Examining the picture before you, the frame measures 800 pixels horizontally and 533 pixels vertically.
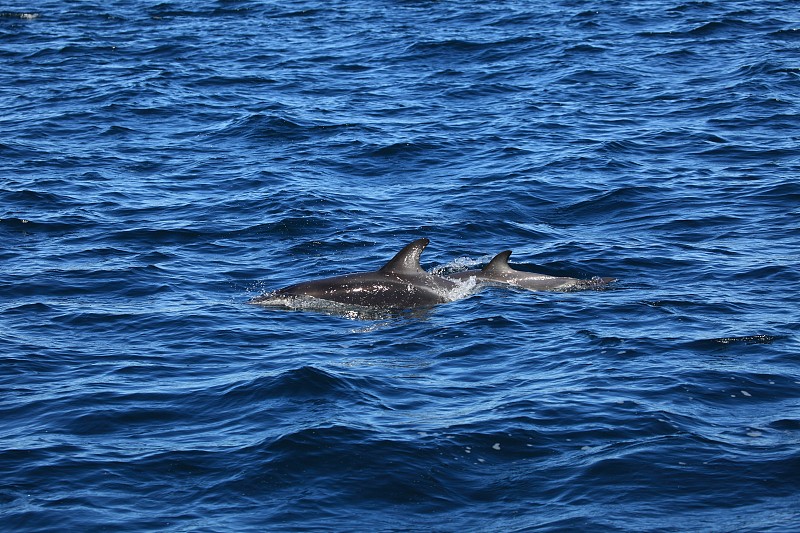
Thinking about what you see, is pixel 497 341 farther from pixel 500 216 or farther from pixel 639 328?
pixel 500 216

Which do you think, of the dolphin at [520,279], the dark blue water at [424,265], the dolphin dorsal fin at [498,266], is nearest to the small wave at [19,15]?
the dark blue water at [424,265]

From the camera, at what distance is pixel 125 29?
139ft

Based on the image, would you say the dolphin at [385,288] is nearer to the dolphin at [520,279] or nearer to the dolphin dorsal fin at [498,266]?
the dolphin at [520,279]

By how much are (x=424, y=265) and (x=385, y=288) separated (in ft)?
7.60

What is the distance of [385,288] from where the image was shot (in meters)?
17.6

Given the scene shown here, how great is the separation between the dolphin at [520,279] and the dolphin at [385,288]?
2.50 feet

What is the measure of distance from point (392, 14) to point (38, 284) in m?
27.4

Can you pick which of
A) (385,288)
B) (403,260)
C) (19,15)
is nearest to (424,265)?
(403,260)

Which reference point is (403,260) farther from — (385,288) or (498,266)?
(498,266)

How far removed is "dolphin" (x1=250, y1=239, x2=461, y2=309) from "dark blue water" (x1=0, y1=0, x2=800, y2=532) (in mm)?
390

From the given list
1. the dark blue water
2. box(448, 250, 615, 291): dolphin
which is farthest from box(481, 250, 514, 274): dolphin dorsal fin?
the dark blue water

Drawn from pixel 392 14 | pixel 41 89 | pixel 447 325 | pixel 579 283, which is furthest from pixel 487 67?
pixel 447 325

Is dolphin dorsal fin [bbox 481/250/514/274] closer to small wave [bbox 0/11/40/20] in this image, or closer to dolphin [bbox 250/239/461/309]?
dolphin [bbox 250/239/461/309]

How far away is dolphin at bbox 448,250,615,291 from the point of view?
18594mm
